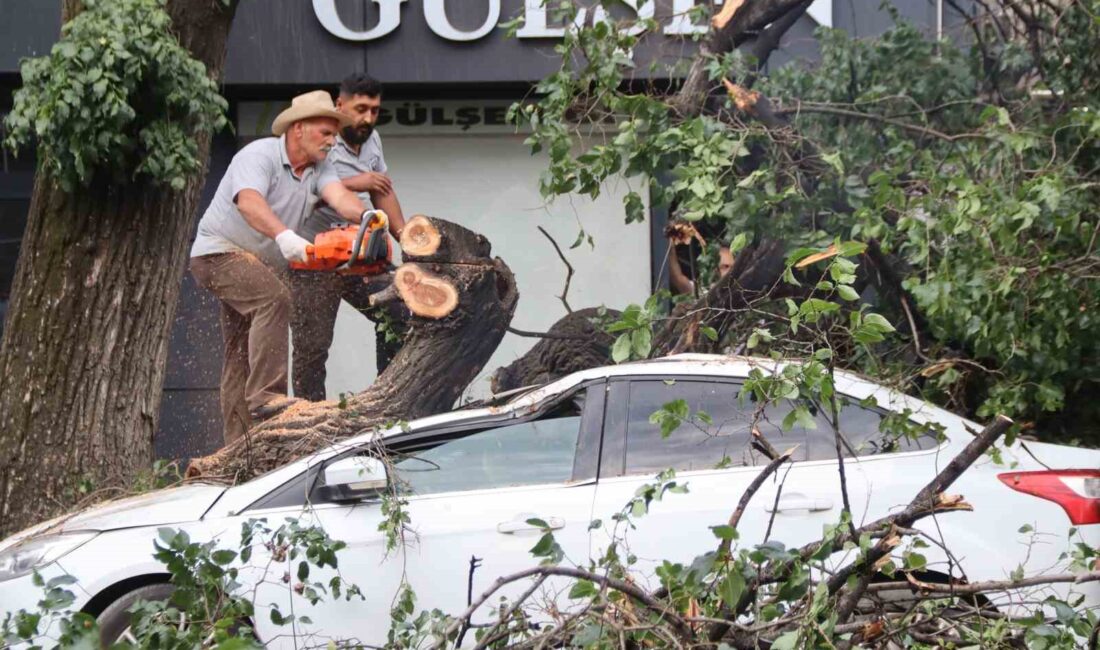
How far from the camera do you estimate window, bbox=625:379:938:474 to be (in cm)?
530

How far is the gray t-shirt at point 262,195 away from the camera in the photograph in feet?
27.2

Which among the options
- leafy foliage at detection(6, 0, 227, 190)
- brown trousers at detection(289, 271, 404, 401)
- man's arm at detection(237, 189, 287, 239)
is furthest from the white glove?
leafy foliage at detection(6, 0, 227, 190)

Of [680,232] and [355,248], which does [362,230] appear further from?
[680,232]

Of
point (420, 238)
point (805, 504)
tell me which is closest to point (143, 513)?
point (420, 238)

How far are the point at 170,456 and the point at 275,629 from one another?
17.0ft

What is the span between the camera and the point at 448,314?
22.7ft

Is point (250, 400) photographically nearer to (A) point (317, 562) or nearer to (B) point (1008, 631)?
(A) point (317, 562)

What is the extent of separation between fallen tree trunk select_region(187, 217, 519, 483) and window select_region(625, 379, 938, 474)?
66.7 inches

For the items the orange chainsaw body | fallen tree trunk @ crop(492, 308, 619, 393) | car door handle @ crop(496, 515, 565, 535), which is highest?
the orange chainsaw body

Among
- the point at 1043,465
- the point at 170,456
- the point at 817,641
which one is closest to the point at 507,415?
the point at 1043,465

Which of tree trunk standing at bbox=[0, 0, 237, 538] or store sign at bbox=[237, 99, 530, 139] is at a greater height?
store sign at bbox=[237, 99, 530, 139]

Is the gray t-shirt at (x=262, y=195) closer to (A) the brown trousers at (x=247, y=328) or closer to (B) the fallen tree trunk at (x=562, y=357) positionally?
(A) the brown trousers at (x=247, y=328)

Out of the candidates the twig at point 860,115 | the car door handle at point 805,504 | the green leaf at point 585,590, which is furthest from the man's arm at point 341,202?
the green leaf at point 585,590

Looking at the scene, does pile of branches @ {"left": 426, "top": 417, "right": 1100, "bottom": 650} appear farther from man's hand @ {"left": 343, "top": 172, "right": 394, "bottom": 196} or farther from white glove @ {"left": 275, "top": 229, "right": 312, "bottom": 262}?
man's hand @ {"left": 343, "top": 172, "right": 394, "bottom": 196}
